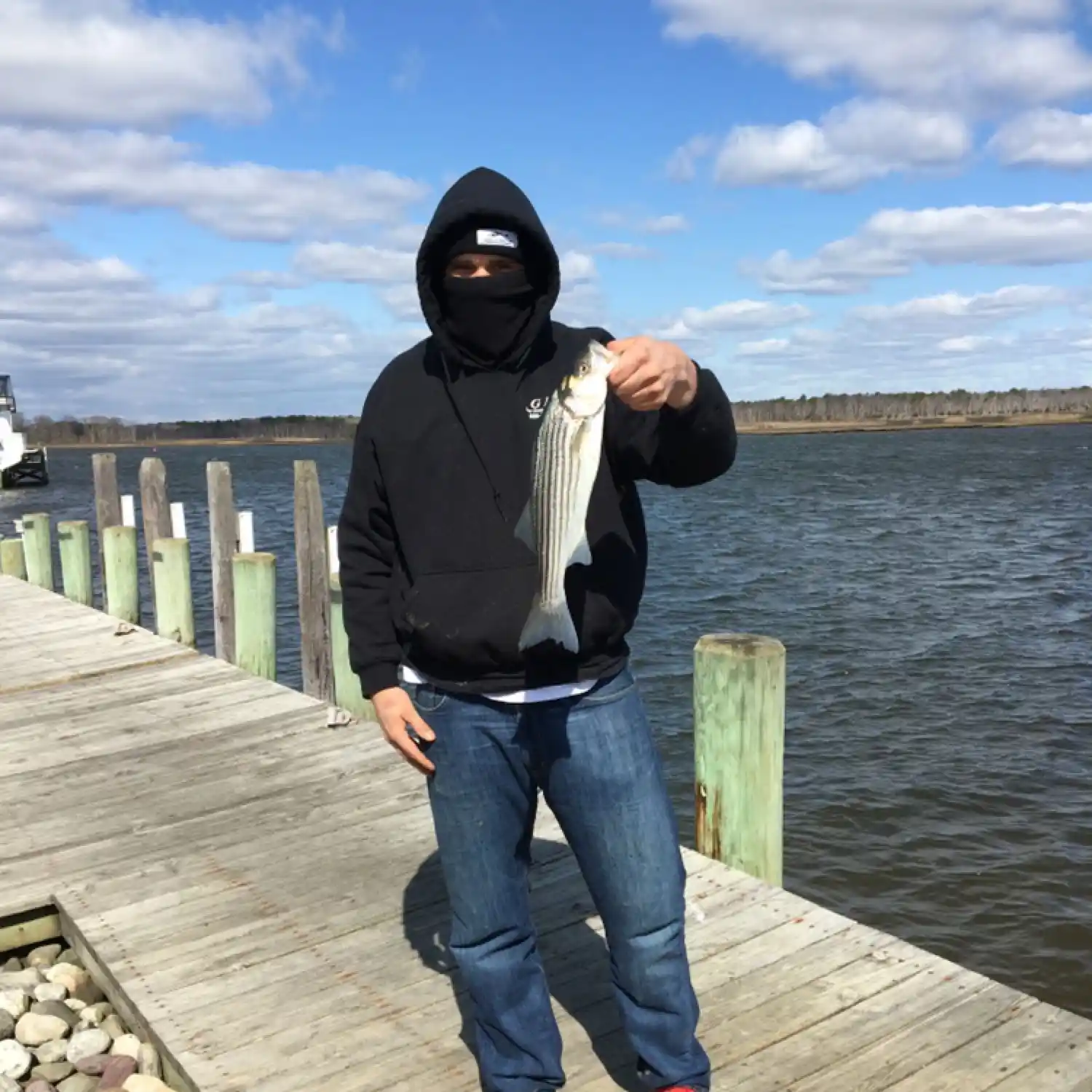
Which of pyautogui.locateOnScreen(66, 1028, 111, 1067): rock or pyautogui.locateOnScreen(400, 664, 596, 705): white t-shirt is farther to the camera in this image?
pyautogui.locateOnScreen(66, 1028, 111, 1067): rock

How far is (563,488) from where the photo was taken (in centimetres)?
274

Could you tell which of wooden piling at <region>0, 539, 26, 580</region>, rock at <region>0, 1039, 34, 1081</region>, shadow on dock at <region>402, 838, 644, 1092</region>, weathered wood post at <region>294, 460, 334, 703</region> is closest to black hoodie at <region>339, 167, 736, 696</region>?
shadow on dock at <region>402, 838, 644, 1092</region>

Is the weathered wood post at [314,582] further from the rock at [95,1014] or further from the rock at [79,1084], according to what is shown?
the rock at [79,1084]

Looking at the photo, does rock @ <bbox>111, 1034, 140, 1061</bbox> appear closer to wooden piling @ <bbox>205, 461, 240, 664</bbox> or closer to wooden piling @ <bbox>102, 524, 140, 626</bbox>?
wooden piling @ <bbox>205, 461, 240, 664</bbox>

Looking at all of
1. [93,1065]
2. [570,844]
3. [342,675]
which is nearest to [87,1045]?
[93,1065]

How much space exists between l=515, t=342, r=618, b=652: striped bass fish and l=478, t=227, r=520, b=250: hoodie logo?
45 cm

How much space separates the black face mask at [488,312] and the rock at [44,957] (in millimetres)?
3710

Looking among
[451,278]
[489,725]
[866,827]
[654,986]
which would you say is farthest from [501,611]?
[866,827]

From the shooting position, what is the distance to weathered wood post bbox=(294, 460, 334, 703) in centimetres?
908

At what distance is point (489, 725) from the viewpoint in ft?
9.95

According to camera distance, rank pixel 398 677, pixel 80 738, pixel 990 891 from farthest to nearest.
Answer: pixel 990 891 → pixel 80 738 → pixel 398 677

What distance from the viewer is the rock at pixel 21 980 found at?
4.72m

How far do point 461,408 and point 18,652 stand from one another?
9.08m

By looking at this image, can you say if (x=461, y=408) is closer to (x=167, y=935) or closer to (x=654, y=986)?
(x=654, y=986)
